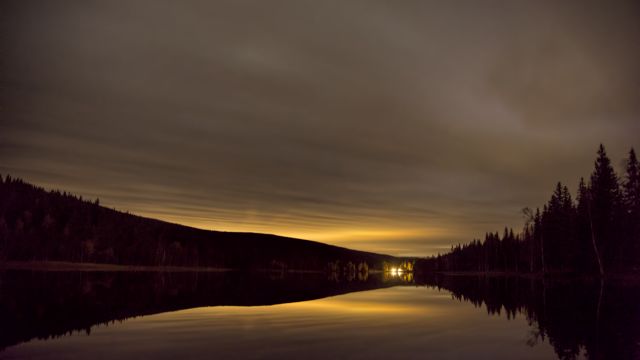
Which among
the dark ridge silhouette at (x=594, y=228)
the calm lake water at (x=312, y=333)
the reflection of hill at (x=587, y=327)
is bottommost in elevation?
the calm lake water at (x=312, y=333)

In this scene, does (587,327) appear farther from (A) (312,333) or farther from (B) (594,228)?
(B) (594,228)

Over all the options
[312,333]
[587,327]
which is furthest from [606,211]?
[312,333]

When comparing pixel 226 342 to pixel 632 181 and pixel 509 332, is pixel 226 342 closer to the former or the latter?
pixel 509 332

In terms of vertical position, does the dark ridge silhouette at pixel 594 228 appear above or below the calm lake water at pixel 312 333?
above

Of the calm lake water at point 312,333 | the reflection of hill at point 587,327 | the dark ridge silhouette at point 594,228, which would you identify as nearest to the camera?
the calm lake water at point 312,333

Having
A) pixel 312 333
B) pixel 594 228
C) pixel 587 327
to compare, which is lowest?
pixel 312 333

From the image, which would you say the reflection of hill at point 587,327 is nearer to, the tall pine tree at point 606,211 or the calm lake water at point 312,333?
the calm lake water at point 312,333

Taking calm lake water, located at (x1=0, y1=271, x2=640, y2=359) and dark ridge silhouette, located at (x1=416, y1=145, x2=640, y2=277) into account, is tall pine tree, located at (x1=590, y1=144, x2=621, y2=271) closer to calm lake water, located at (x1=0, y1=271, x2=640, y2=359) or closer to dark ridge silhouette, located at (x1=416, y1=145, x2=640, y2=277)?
dark ridge silhouette, located at (x1=416, y1=145, x2=640, y2=277)

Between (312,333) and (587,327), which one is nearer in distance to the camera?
(312,333)

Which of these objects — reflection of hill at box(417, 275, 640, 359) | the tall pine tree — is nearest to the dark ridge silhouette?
the tall pine tree

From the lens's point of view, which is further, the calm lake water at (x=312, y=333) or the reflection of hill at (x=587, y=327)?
the reflection of hill at (x=587, y=327)

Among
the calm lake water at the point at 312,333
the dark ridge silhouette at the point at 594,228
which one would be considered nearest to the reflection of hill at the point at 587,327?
the calm lake water at the point at 312,333

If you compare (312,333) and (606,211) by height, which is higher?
(606,211)

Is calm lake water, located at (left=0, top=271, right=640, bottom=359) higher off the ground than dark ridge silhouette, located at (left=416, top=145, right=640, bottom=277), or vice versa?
dark ridge silhouette, located at (left=416, top=145, right=640, bottom=277)
